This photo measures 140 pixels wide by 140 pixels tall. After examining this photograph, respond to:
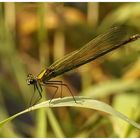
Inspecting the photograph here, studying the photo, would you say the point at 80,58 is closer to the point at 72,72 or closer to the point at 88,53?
the point at 88,53

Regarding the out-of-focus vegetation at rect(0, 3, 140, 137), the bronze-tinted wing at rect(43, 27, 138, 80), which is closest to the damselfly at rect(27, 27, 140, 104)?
the bronze-tinted wing at rect(43, 27, 138, 80)

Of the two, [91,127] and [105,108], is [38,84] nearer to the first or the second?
[91,127]

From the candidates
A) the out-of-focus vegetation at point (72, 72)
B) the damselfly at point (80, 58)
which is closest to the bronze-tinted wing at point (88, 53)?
the damselfly at point (80, 58)

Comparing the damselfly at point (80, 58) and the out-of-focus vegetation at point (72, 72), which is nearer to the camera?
the damselfly at point (80, 58)

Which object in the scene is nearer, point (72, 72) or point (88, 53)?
point (88, 53)

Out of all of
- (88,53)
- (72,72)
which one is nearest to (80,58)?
(88,53)

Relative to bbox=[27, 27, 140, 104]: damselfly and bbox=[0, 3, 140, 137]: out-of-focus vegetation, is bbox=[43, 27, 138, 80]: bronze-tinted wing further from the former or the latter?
bbox=[0, 3, 140, 137]: out-of-focus vegetation

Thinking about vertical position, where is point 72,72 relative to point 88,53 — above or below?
below

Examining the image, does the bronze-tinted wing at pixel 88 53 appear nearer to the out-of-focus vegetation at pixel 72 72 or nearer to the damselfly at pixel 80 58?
the damselfly at pixel 80 58
